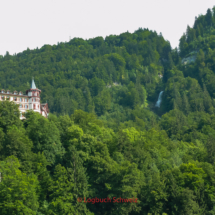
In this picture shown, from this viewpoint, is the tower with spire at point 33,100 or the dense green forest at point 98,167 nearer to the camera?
the dense green forest at point 98,167

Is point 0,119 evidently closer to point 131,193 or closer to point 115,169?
point 115,169

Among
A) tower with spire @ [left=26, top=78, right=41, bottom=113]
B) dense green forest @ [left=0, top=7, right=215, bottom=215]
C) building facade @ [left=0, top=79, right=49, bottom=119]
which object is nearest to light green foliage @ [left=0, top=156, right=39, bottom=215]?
dense green forest @ [left=0, top=7, right=215, bottom=215]

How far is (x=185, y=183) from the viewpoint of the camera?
66.6m

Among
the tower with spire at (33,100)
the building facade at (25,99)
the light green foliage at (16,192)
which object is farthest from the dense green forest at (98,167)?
the building facade at (25,99)

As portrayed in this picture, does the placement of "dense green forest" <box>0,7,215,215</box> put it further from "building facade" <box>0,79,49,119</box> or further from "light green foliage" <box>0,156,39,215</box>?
"building facade" <box>0,79,49,119</box>

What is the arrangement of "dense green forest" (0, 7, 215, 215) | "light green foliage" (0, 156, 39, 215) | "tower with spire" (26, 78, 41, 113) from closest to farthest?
"light green foliage" (0, 156, 39, 215) < "dense green forest" (0, 7, 215, 215) < "tower with spire" (26, 78, 41, 113)

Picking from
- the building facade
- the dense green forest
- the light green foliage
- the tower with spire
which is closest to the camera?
the light green foliage

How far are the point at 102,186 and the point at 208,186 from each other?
1831cm

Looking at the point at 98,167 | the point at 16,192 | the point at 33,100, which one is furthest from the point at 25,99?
the point at 16,192

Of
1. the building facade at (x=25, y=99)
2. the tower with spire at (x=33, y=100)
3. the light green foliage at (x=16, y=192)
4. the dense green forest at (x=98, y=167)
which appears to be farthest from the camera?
the tower with spire at (x=33, y=100)

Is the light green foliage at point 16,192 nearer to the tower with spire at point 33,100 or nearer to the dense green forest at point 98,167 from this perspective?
the dense green forest at point 98,167

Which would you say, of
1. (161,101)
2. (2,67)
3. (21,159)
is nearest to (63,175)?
(21,159)

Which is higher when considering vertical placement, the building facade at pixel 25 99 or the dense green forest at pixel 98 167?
the building facade at pixel 25 99

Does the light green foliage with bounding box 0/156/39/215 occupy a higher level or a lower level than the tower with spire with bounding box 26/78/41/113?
lower
